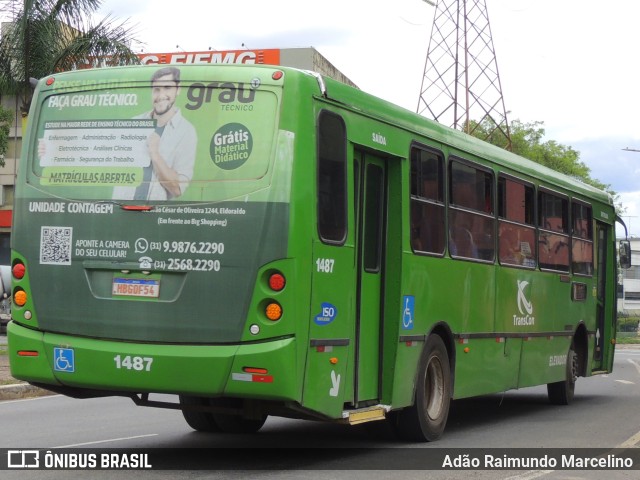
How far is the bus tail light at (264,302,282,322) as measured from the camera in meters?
8.92

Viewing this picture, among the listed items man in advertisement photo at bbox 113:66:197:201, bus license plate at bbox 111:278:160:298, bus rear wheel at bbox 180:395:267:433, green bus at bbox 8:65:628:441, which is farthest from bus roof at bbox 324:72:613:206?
bus rear wheel at bbox 180:395:267:433

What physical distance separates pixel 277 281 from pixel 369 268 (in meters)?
1.95

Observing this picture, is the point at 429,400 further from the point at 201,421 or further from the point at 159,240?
the point at 159,240

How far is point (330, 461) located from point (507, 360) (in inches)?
186

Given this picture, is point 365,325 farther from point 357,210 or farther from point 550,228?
point 550,228

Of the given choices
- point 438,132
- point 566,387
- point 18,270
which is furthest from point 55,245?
point 566,387

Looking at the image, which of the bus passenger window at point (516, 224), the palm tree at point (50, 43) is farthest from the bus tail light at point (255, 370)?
the palm tree at point (50, 43)

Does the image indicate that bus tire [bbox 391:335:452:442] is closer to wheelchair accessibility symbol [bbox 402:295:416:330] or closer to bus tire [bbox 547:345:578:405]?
wheelchair accessibility symbol [bbox 402:295:416:330]

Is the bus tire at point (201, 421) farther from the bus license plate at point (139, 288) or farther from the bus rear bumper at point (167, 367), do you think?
the bus license plate at point (139, 288)

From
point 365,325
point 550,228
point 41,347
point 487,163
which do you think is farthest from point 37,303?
point 550,228

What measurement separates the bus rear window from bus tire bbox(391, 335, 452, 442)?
137 inches

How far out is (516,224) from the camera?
14781 mm

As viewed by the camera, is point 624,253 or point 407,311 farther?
point 624,253

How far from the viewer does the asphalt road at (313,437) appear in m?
9.62
